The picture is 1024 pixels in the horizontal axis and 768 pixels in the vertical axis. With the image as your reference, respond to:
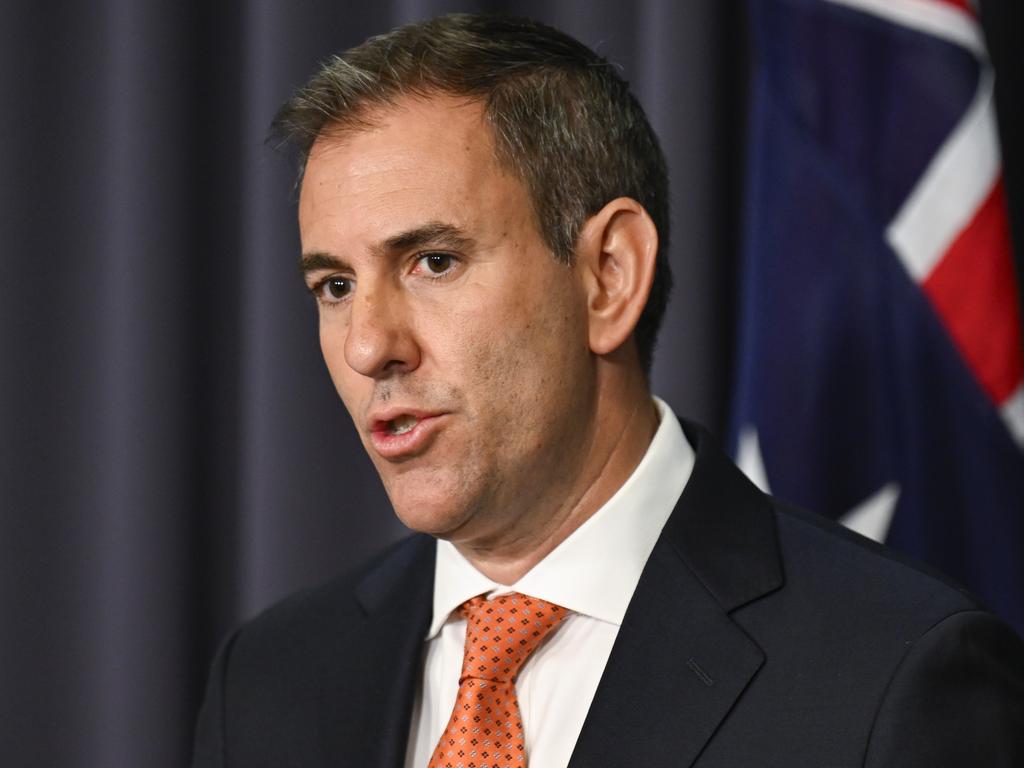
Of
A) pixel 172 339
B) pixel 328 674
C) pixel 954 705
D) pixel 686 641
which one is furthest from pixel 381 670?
pixel 172 339

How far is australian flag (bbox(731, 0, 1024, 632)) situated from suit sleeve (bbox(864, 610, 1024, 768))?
0.70 metres

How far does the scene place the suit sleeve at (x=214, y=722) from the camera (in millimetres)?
1662

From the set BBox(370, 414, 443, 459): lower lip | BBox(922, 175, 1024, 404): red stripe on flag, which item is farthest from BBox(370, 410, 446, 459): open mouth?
BBox(922, 175, 1024, 404): red stripe on flag

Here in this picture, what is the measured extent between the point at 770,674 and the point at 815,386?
0.80m

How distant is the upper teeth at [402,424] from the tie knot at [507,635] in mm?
222

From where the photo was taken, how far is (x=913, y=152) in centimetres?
195

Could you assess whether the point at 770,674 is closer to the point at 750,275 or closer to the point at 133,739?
the point at 750,275

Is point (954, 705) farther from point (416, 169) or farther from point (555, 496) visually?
point (416, 169)

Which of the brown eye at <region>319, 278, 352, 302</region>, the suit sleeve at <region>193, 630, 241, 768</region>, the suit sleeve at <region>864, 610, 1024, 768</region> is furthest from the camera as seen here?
the suit sleeve at <region>193, 630, 241, 768</region>

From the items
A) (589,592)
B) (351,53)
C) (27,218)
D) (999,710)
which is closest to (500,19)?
(351,53)

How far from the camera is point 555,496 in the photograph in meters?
1.43

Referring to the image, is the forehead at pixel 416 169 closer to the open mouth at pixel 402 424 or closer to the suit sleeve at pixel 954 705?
the open mouth at pixel 402 424

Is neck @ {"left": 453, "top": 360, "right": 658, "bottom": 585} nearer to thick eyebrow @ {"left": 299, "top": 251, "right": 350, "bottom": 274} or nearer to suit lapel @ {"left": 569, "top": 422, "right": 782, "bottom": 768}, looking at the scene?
suit lapel @ {"left": 569, "top": 422, "right": 782, "bottom": 768}

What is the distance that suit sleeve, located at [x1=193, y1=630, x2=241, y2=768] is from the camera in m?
1.66
